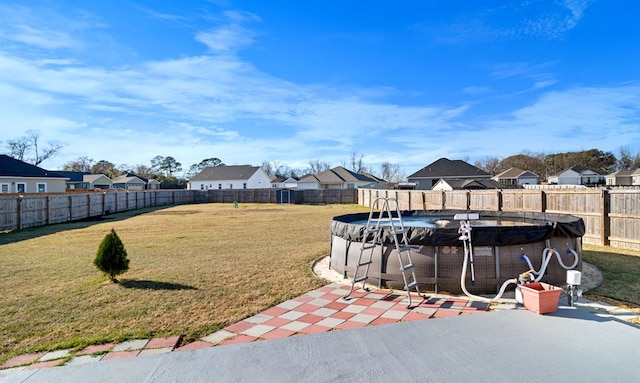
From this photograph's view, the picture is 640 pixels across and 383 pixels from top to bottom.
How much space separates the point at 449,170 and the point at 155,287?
1415 inches

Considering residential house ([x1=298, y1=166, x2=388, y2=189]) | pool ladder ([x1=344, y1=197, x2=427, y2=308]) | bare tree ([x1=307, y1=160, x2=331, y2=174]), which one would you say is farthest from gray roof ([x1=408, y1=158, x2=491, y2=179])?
bare tree ([x1=307, y1=160, x2=331, y2=174])

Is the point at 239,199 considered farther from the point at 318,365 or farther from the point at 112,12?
the point at 318,365

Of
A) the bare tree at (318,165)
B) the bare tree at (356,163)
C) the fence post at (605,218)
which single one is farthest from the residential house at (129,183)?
the fence post at (605,218)

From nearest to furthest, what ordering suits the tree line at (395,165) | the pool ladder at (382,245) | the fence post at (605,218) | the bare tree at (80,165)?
the pool ladder at (382,245) < the fence post at (605,218) < the bare tree at (80,165) < the tree line at (395,165)

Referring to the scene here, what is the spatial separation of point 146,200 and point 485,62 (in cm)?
2481

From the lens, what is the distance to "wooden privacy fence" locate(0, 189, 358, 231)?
1282 cm

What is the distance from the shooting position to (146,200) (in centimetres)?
2633

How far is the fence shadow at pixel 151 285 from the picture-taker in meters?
4.75

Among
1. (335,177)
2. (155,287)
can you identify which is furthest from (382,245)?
(335,177)

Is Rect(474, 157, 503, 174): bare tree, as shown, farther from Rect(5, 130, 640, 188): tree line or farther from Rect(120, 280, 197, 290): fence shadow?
Rect(120, 280, 197, 290): fence shadow

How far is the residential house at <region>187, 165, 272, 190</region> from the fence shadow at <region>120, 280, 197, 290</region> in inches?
1602

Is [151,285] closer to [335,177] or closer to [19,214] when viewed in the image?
[19,214]

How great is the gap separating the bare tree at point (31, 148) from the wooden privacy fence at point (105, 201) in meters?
29.7

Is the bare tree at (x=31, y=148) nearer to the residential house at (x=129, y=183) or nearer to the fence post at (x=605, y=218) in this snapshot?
the residential house at (x=129, y=183)
